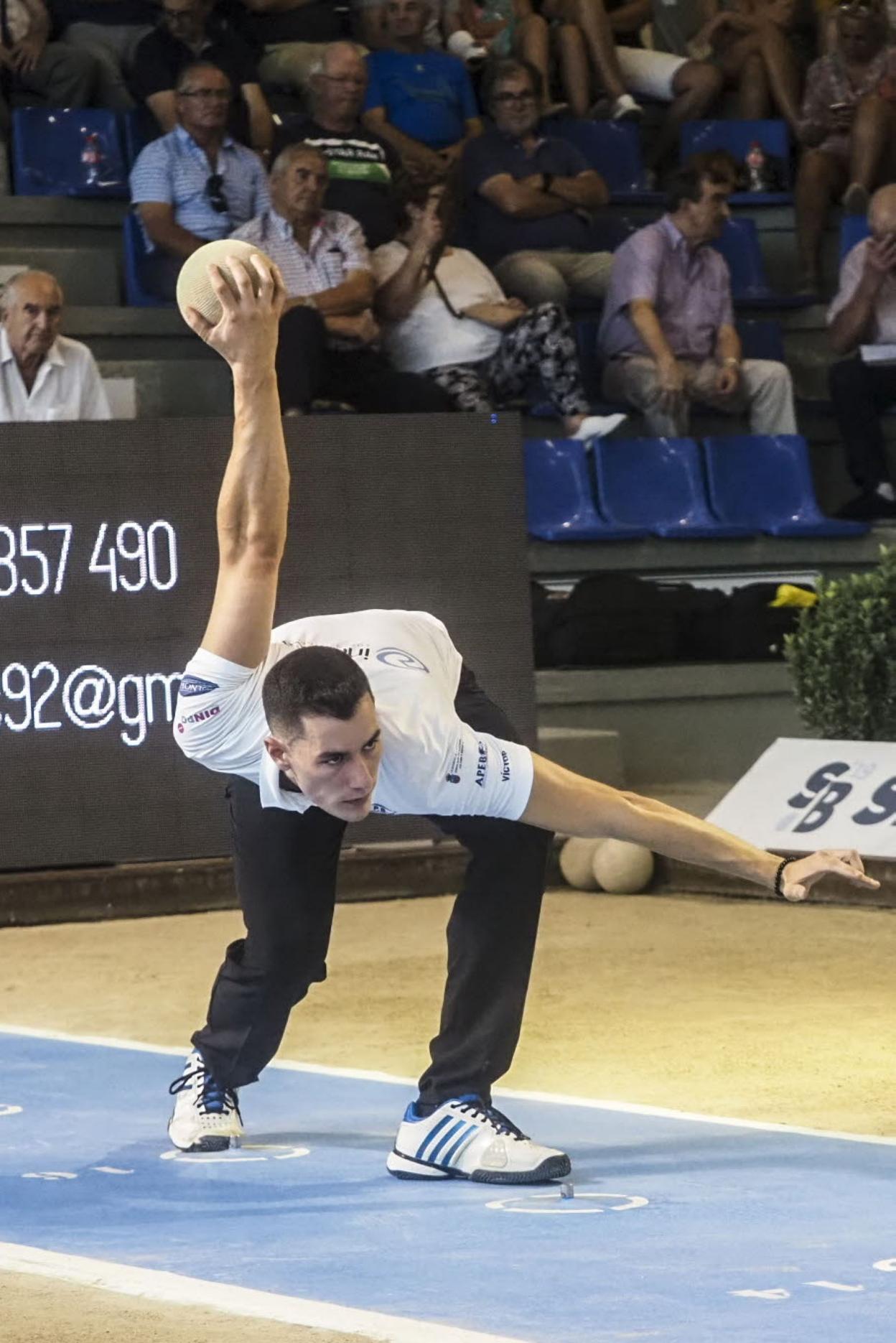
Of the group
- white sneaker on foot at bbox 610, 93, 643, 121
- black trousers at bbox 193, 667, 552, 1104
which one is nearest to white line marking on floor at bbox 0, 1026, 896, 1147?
black trousers at bbox 193, 667, 552, 1104

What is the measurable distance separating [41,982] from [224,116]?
6.09 m

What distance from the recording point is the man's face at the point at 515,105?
1363cm

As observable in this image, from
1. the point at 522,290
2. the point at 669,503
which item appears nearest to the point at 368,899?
the point at 669,503

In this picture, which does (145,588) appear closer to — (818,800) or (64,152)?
(818,800)

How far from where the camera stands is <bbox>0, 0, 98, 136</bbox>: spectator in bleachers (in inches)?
520

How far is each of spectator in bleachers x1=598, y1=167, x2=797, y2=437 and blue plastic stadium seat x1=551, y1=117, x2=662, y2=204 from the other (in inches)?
61.3

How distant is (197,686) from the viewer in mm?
4965

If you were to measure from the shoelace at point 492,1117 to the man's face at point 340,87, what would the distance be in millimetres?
8770

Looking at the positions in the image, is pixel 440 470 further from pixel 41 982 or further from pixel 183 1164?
pixel 183 1164

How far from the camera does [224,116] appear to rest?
40.8ft

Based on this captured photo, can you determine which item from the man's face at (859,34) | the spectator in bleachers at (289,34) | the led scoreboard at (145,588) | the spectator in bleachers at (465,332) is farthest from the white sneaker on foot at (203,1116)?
the man's face at (859,34)

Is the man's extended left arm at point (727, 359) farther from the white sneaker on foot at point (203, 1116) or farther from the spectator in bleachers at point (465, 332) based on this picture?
the white sneaker on foot at point (203, 1116)

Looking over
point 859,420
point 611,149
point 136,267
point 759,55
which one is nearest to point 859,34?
point 759,55

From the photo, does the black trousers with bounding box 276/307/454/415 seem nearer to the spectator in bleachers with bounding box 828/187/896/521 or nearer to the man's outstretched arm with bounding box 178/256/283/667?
the spectator in bleachers with bounding box 828/187/896/521
